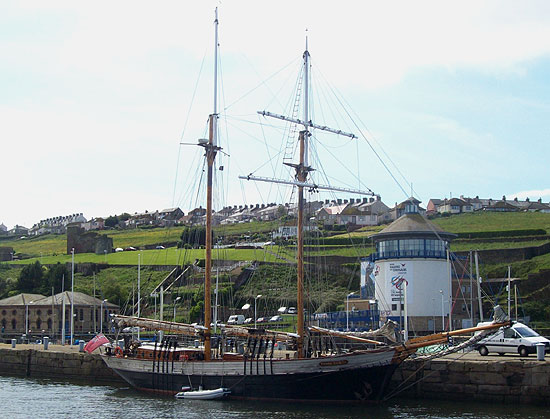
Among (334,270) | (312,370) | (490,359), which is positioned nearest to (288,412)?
(312,370)

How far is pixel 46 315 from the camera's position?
238ft

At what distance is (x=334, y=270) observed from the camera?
88.9 metres

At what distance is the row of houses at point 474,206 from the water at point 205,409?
357ft

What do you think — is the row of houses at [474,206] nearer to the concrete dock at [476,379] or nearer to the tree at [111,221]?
the tree at [111,221]

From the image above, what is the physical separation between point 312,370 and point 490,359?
25.8 feet

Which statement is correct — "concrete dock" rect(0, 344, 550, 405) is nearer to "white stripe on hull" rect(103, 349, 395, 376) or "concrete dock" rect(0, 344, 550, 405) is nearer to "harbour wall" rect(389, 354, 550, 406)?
"harbour wall" rect(389, 354, 550, 406)

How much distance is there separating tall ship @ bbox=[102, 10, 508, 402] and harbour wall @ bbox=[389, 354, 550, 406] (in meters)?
1.41

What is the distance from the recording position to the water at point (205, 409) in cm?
2800

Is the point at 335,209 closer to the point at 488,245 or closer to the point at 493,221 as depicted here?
the point at 493,221

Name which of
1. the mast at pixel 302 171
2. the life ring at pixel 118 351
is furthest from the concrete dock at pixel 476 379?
the life ring at pixel 118 351

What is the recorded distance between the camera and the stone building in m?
71.6

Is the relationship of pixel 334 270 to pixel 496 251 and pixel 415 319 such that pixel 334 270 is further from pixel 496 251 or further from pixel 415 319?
pixel 415 319

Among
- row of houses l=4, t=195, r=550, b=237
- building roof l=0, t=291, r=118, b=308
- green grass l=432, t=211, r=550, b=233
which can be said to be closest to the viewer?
building roof l=0, t=291, r=118, b=308

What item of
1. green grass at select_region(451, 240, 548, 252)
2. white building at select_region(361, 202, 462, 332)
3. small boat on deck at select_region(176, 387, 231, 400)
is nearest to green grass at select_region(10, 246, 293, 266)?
green grass at select_region(451, 240, 548, 252)
